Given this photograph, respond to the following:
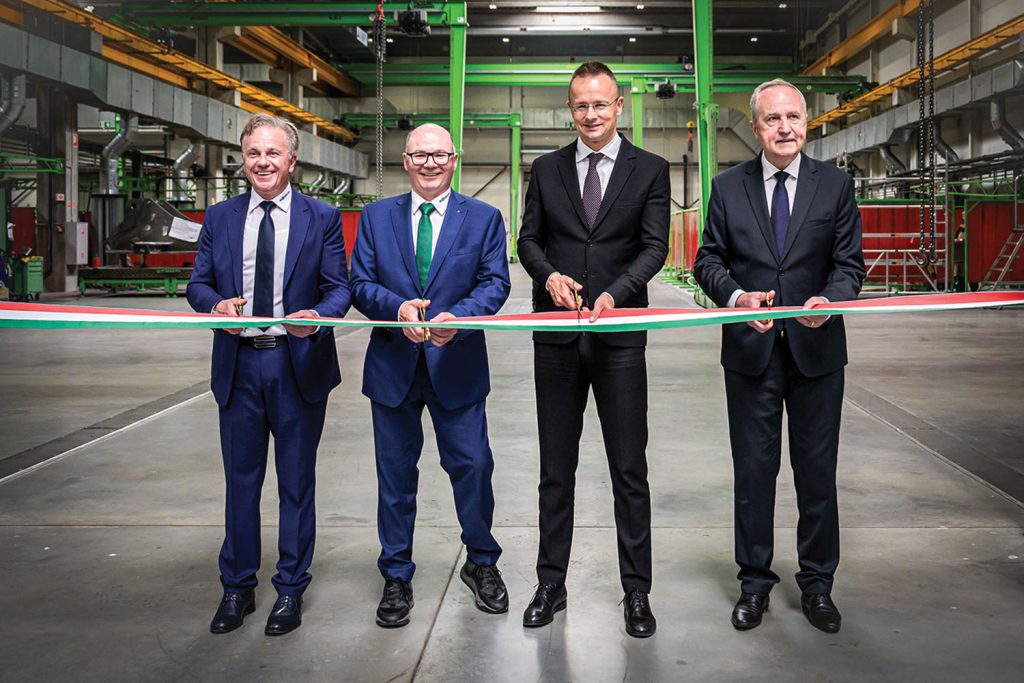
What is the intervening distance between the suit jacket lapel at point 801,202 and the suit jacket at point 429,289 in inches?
38.5

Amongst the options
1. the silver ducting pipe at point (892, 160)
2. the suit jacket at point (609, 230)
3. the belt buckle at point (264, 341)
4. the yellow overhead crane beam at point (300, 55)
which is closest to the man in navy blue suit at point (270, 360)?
the belt buckle at point (264, 341)

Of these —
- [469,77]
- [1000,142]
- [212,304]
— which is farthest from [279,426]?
[469,77]

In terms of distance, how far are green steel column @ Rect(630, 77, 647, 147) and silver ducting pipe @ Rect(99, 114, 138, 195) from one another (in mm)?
12127

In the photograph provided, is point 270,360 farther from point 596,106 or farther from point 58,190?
point 58,190

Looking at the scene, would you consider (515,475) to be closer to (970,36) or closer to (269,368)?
(269,368)

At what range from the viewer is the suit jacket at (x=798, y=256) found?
2994 mm

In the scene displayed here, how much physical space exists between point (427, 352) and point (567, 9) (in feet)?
92.9

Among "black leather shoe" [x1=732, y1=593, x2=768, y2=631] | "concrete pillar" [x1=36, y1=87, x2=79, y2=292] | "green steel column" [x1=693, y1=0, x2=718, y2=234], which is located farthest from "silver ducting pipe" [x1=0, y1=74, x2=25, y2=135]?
"black leather shoe" [x1=732, y1=593, x2=768, y2=631]

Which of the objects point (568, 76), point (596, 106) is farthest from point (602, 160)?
point (568, 76)

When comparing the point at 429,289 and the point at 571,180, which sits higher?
the point at 571,180

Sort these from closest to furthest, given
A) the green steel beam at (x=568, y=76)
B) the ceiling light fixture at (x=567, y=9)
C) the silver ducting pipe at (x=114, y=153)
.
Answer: the silver ducting pipe at (x=114, y=153) < the green steel beam at (x=568, y=76) < the ceiling light fixture at (x=567, y=9)

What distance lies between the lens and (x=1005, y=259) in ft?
66.4

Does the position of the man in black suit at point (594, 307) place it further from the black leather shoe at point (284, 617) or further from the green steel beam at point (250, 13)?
the green steel beam at point (250, 13)

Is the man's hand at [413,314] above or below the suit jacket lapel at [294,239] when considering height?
below
